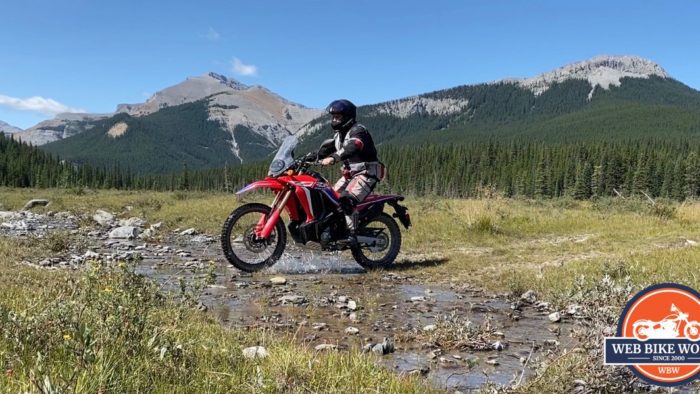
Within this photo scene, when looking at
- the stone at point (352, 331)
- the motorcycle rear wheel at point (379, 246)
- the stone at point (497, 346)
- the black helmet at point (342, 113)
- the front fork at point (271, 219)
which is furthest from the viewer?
the motorcycle rear wheel at point (379, 246)

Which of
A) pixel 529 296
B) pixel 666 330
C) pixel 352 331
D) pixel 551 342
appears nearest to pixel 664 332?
pixel 666 330

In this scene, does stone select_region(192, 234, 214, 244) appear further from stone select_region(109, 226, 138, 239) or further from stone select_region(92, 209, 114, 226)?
stone select_region(92, 209, 114, 226)

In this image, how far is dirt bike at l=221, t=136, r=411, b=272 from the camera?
9580 mm

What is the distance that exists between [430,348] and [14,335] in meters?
3.59

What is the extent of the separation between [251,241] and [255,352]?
587 centimetres

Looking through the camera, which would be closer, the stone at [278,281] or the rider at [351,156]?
the stone at [278,281]

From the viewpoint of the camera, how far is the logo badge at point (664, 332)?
10.8 feet

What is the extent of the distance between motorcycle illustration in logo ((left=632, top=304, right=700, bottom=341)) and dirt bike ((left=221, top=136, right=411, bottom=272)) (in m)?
7.01

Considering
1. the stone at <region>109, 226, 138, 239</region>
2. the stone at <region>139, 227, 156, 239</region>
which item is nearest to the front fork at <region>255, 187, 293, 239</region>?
the stone at <region>139, 227, 156, 239</region>

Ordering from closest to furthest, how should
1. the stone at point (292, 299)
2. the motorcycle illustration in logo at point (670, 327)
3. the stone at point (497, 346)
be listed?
the motorcycle illustration in logo at point (670, 327) < the stone at point (497, 346) < the stone at point (292, 299)

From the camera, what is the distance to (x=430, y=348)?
4996 mm

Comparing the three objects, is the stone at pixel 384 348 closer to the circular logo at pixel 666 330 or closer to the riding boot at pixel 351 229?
the circular logo at pixel 666 330

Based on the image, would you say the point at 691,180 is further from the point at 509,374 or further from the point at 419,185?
the point at 509,374

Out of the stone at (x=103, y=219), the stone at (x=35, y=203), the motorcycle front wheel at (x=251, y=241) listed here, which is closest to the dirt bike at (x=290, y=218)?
the motorcycle front wheel at (x=251, y=241)
